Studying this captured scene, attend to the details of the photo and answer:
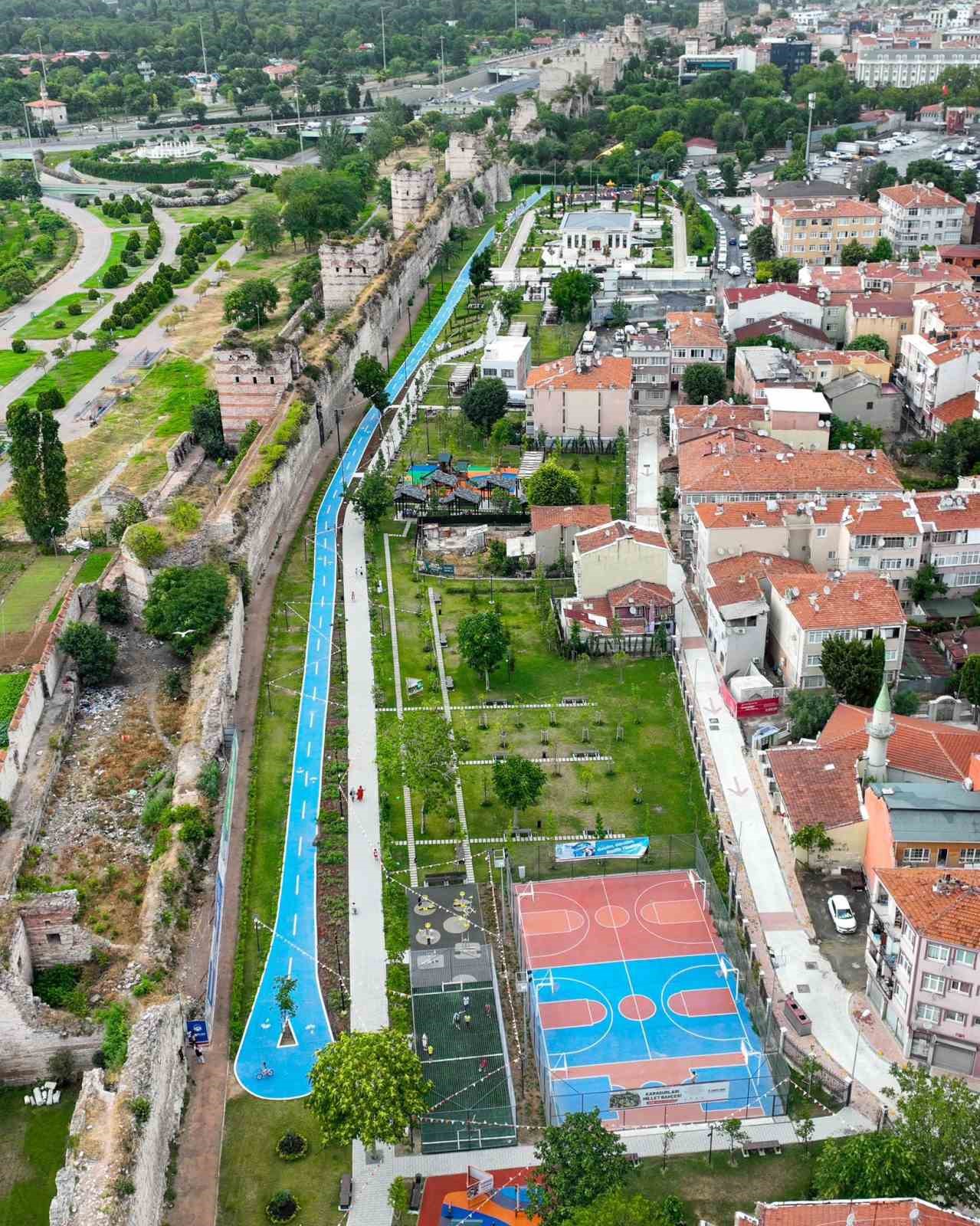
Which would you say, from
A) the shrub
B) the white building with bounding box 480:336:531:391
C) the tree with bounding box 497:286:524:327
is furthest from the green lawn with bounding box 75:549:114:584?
the tree with bounding box 497:286:524:327

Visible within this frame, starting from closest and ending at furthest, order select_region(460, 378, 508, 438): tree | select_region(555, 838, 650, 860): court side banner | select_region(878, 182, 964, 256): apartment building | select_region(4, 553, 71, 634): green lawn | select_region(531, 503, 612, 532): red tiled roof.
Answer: select_region(555, 838, 650, 860): court side banner → select_region(4, 553, 71, 634): green lawn → select_region(531, 503, 612, 532): red tiled roof → select_region(460, 378, 508, 438): tree → select_region(878, 182, 964, 256): apartment building

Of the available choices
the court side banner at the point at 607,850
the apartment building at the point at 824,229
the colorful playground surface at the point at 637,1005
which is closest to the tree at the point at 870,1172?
the colorful playground surface at the point at 637,1005

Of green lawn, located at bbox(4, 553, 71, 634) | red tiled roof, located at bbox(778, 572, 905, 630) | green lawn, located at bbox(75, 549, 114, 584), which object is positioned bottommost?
green lawn, located at bbox(4, 553, 71, 634)

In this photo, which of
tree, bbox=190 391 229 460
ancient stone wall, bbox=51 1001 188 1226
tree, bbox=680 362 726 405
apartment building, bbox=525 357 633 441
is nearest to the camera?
ancient stone wall, bbox=51 1001 188 1226

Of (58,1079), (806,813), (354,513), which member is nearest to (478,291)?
(354,513)

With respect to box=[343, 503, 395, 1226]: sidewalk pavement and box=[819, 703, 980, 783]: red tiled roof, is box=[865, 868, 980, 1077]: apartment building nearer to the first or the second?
box=[819, 703, 980, 783]: red tiled roof

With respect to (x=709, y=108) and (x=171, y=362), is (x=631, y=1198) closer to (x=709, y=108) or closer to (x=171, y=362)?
(x=171, y=362)

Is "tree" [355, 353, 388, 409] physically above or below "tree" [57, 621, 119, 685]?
above
